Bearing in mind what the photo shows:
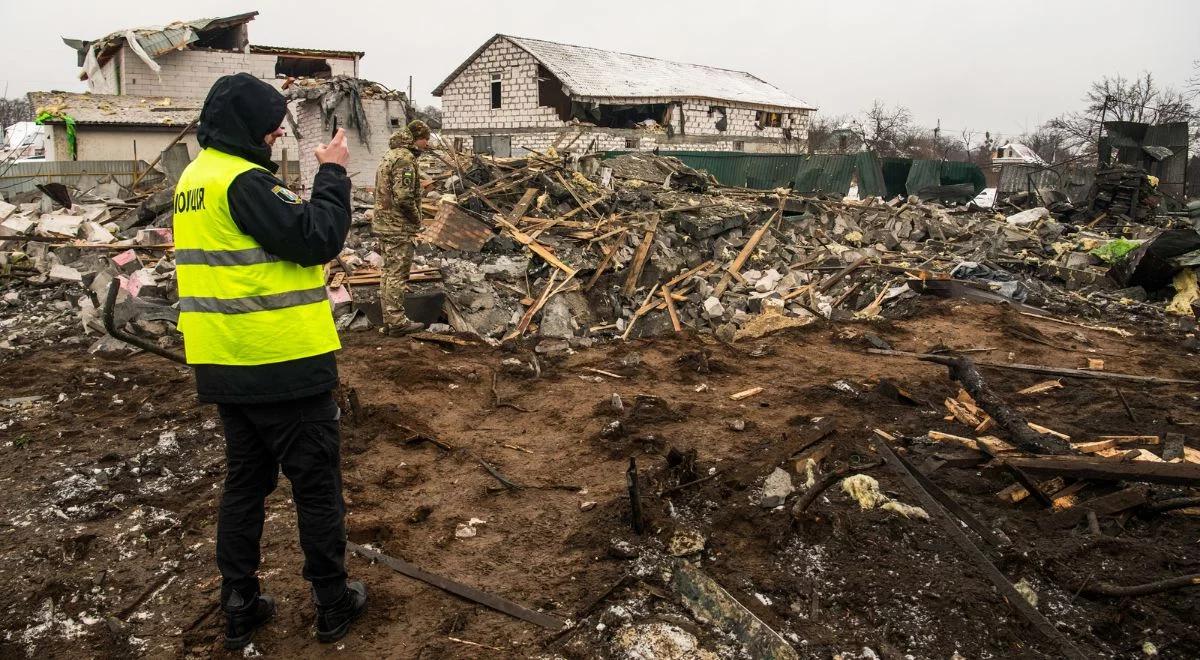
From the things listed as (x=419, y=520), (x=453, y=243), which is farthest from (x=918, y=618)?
(x=453, y=243)

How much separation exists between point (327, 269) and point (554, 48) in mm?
23985

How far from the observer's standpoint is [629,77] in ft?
101

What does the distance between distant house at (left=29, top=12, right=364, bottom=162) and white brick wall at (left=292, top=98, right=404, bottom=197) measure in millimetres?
7116

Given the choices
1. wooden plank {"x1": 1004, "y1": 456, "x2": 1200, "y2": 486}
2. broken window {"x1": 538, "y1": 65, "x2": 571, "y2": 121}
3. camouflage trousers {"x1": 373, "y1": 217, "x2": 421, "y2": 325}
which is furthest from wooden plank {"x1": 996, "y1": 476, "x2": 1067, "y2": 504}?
broken window {"x1": 538, "y1": 65, "x2": 571, "y2": 121}

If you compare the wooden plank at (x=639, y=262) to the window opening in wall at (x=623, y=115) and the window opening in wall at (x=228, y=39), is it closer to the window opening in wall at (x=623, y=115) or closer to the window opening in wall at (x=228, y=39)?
the window opening in wall at (x=623, y=115)

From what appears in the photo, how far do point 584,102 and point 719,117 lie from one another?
760 centimetres

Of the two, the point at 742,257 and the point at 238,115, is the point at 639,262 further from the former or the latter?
the point at 238,115

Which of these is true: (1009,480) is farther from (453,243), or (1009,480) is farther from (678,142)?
(678,142)

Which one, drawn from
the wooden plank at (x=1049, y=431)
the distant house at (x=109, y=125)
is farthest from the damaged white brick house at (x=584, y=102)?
the wooden plank at (x=1049, y=431)

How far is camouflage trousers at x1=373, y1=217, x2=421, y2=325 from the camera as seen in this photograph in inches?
309

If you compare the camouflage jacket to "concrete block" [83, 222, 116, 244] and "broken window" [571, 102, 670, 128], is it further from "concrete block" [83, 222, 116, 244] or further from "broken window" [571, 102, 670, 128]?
"broken window" [571, 102, 670, 128]

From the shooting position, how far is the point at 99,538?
12.2ft

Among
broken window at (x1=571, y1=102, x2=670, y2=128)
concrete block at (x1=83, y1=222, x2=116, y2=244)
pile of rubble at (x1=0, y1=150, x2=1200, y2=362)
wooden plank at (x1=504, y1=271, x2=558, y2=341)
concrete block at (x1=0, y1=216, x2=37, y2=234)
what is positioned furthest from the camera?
broken window at (x1=571, y1=102, x2=670, y2=128)

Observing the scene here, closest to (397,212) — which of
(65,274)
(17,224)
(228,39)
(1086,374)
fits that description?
(65,274)
